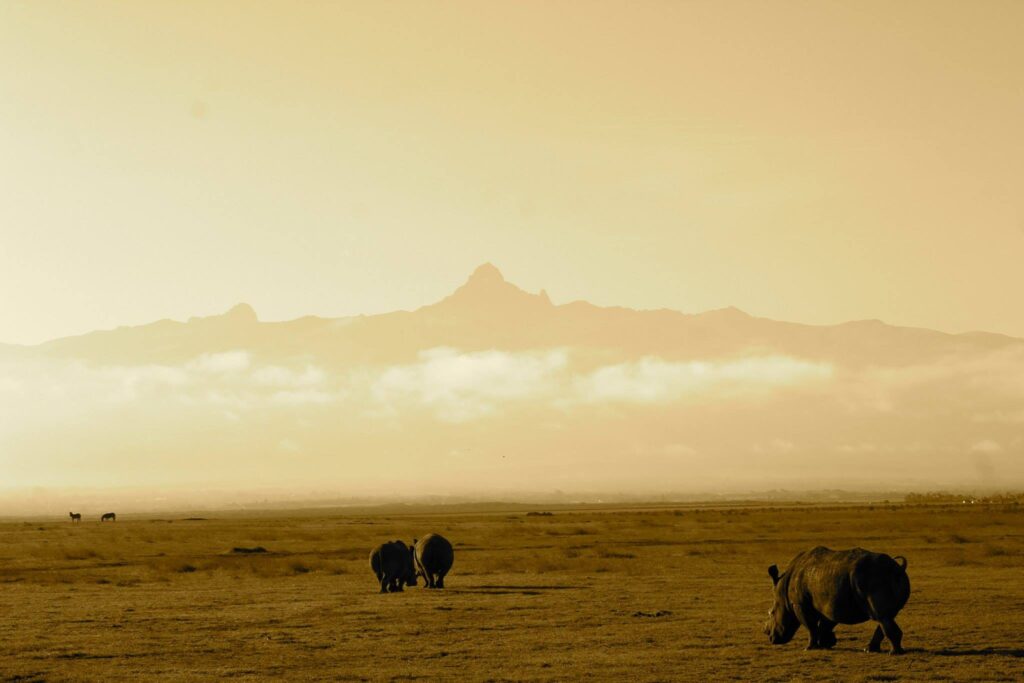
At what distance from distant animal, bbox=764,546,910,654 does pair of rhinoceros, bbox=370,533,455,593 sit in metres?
14.5

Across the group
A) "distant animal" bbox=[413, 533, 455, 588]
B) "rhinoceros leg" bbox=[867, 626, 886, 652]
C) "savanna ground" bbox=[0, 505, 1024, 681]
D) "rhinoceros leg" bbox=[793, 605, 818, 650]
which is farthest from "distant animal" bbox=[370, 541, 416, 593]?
"rhinoceros leg" bbox=[867, 626, 886, 652]

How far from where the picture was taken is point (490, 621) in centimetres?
2530

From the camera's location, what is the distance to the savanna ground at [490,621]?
60.7 ft

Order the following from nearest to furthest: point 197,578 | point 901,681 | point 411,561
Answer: point 901,681 < point 411,561 < point 197,578

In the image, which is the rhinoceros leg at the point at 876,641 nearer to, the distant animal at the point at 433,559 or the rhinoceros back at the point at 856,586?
the rhinoceros back at the point at 856,586

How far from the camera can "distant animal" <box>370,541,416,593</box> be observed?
109 feet

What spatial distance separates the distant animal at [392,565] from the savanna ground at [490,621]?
1.03 metres

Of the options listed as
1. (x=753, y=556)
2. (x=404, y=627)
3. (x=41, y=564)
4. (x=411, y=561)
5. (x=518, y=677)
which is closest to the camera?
(x=518, y=677)

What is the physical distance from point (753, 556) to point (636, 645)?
27.9 meters

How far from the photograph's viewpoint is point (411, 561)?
34250mm

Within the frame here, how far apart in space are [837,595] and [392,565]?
17229 millimetres

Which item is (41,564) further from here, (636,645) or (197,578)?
(636,645)

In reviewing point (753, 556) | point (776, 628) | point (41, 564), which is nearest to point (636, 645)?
point (776, 628)

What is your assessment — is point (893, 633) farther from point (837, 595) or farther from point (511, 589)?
point (511, 589)
